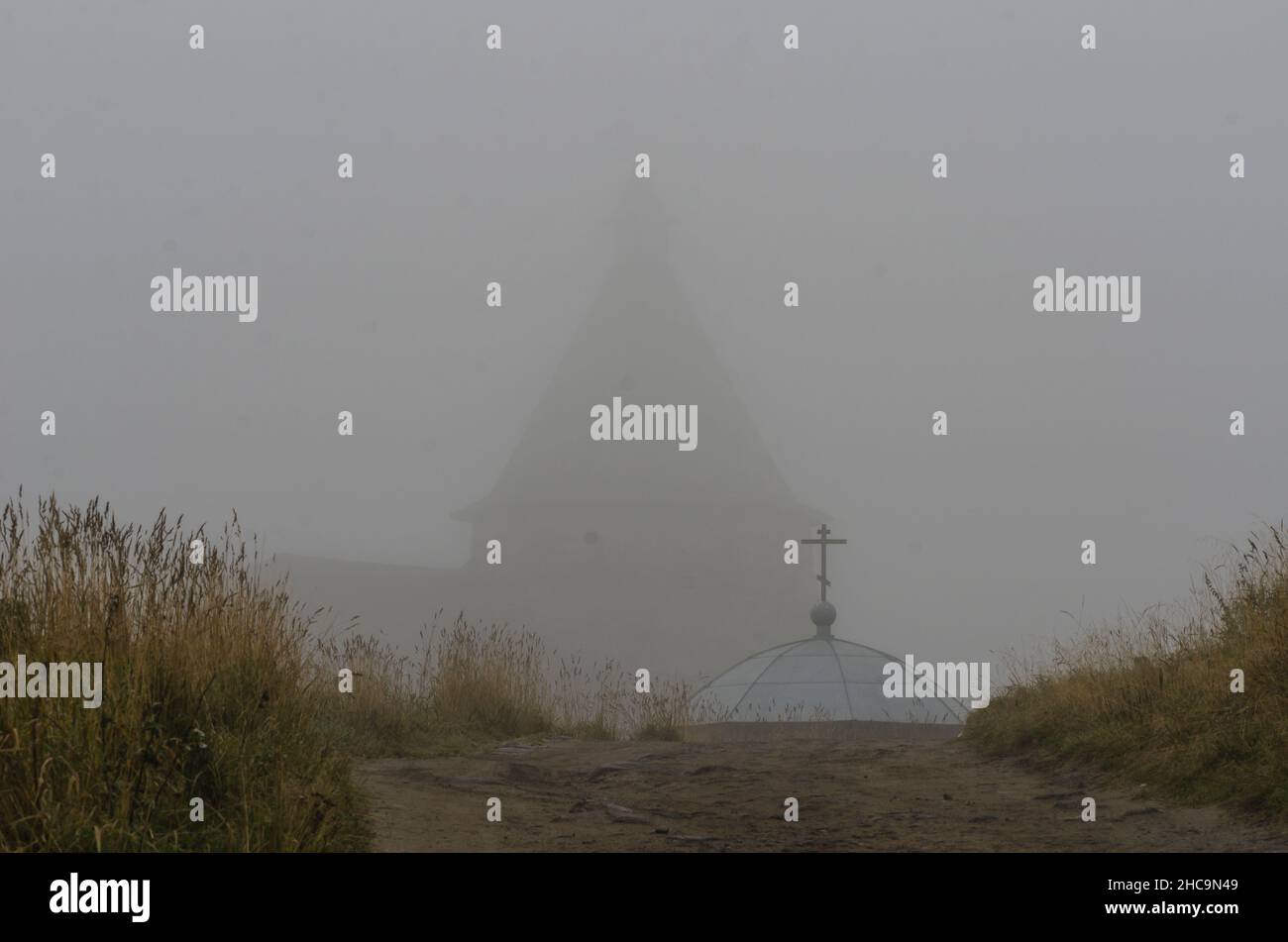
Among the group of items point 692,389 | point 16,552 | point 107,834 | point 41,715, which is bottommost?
point 107,834

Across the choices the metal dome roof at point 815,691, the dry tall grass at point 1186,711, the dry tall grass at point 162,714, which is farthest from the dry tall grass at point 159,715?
the metal dome roof at point 815,691

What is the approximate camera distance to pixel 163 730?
6535 mm

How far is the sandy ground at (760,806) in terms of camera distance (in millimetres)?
7406

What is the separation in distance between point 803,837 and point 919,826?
0.87 m

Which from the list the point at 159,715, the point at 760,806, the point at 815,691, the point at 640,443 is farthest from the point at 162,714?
the point at 640,443

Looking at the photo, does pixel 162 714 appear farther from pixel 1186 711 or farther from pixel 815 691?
pixel 815 691

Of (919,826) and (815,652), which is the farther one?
(815,652)

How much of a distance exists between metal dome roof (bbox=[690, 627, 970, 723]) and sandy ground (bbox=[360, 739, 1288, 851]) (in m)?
9.88

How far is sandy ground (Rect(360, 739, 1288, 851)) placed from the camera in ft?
24.3

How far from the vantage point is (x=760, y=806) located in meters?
8.91

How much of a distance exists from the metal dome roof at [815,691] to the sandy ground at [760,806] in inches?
389

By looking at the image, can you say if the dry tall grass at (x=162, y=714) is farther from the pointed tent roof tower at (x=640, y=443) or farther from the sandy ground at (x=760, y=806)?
the pointed tent roof tower at (x=640, y=443)
